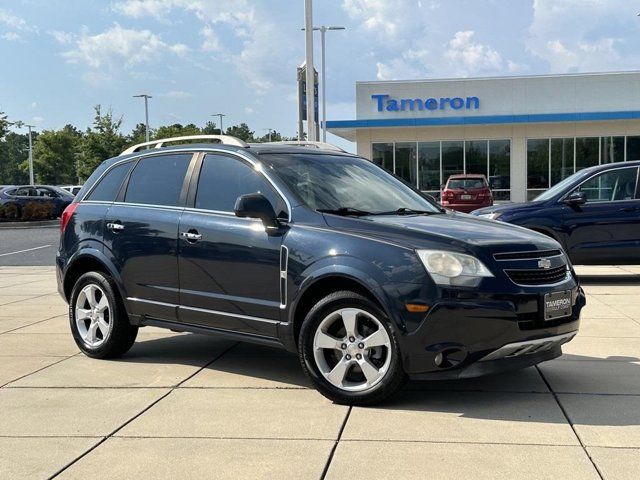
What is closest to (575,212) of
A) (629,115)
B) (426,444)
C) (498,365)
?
(498,365)

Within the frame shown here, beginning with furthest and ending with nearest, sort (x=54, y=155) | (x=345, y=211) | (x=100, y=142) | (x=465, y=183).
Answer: (x=54, y=155)
(x=100, y=142)
(x=465, y=183)
(x=345, y=211)

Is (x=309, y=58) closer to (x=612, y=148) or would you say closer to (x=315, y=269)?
(x=315, y=269)

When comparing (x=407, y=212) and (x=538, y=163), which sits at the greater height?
(x=538, y=163)

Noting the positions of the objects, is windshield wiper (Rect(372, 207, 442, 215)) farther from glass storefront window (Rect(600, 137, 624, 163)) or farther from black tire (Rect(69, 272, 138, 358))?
glass storefront window (Rect(600, 137, 624, 163))

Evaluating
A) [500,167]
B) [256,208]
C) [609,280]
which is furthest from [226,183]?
[500,167]

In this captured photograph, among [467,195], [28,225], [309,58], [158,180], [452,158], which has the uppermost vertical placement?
[309,58]

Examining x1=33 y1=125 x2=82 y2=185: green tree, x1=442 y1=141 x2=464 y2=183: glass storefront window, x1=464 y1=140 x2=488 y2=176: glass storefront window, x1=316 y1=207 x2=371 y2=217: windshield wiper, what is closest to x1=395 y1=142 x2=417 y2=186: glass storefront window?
x1=442 y1=141 x2=464 y2=183: glass storefront window

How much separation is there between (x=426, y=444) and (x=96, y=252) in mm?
3509

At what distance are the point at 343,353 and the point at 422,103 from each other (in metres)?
30.8

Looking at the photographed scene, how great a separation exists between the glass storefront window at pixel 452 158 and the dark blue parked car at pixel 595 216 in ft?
76.6

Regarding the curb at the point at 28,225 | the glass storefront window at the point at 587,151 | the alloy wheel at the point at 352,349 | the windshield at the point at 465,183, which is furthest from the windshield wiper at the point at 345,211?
the glass storefront window at the point at 587,151

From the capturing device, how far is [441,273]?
4.48 meters

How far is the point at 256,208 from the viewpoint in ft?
16.5

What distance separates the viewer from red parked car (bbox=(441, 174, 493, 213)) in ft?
79.6
